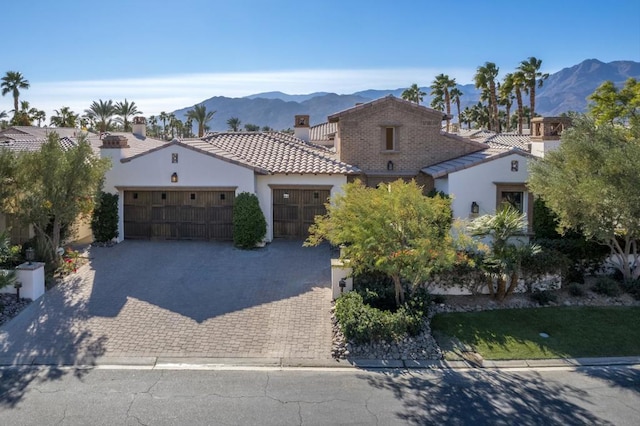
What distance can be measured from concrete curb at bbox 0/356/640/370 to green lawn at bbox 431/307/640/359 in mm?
287

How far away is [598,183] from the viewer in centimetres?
1425

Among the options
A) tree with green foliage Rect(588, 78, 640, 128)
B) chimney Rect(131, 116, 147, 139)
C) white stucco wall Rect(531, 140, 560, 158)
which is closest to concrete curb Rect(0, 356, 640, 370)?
tree with green foliage Rect(588, 78, 640, 128)

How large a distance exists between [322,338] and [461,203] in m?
9.69

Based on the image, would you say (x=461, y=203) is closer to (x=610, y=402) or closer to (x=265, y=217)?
(x=265, y=217)

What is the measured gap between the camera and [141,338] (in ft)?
41.8

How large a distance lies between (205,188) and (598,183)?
1433 centimetres

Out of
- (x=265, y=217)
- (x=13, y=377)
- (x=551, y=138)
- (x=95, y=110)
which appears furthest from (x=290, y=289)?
(x=95, y=110)

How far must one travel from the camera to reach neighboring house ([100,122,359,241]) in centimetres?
2114

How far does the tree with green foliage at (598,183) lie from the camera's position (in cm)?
1418

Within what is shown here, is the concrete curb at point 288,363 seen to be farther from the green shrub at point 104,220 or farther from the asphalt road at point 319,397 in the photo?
the green shrub at point 104,220

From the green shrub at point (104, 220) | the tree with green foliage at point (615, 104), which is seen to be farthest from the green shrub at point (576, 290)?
the green shrub at point (104, 220)

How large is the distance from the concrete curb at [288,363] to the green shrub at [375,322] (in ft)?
2.20

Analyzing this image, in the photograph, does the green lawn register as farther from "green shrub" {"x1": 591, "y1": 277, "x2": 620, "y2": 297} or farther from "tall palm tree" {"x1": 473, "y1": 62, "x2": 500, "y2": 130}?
"tall palm tree" {"x1": 473, "y1": 62, "x2": 500, "y2": 130}

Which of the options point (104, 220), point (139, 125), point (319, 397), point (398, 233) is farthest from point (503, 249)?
point (139, 125)
